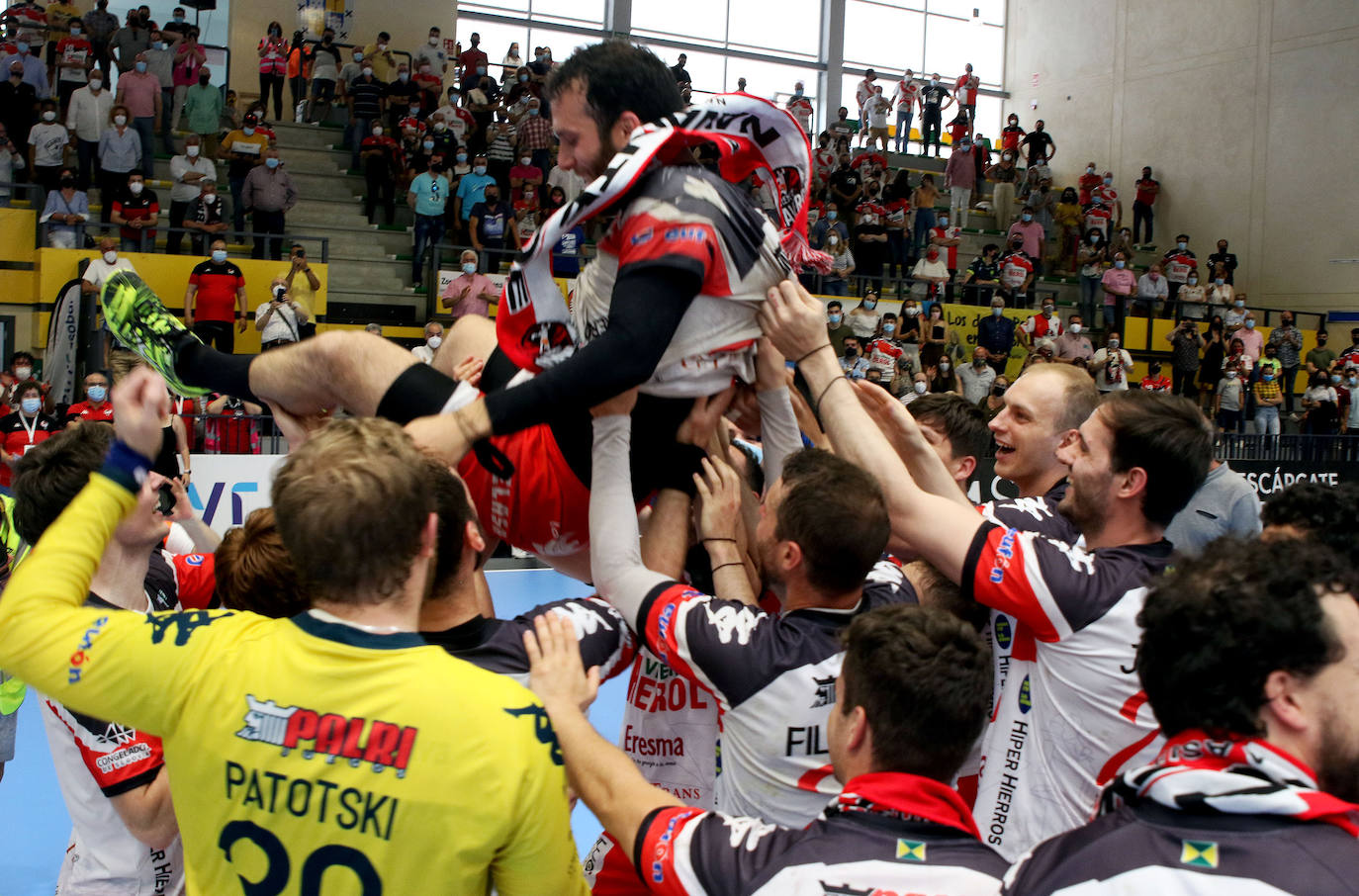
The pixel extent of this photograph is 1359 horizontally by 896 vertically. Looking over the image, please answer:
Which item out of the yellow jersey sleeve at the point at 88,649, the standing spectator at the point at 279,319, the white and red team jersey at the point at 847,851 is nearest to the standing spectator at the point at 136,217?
the standing spectator at the point at 279,319

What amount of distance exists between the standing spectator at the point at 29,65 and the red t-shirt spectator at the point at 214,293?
3846 mm

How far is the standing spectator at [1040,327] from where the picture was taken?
55.1 ft

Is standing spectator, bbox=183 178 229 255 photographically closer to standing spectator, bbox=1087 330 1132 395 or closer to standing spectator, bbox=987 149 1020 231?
standing spectator, bbox=1087 330 1132 395

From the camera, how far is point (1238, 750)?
4.94 ft

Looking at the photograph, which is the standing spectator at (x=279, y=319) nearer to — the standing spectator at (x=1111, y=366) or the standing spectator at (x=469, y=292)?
the standing spectator at (x=469, y=292)

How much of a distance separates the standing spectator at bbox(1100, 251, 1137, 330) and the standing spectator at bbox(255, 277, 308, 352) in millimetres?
13097

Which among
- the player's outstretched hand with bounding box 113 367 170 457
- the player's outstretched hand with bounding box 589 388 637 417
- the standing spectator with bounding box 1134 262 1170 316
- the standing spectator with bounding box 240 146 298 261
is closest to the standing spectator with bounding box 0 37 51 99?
the standing spectator with bounding box 240 146 298 261

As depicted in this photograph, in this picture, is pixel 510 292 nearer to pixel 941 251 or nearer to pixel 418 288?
pixel 418 288

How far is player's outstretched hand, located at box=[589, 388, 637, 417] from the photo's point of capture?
2.48 metres

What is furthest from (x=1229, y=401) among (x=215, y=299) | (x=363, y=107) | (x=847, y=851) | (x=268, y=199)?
(x=847, y=851)

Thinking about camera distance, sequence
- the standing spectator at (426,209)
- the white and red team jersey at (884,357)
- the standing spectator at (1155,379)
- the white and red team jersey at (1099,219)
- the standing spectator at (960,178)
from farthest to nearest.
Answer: the standing spectator at (960,178) < the white and red team jersey at (1099,219) < the standing spectator at (1155,379) < the standing spectator at (426,209) < the white and red team jersey at (884,357)

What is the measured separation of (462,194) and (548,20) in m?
7.95

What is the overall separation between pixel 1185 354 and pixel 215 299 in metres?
13.9

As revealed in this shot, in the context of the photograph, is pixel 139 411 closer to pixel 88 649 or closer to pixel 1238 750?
→ pixel 88 649
